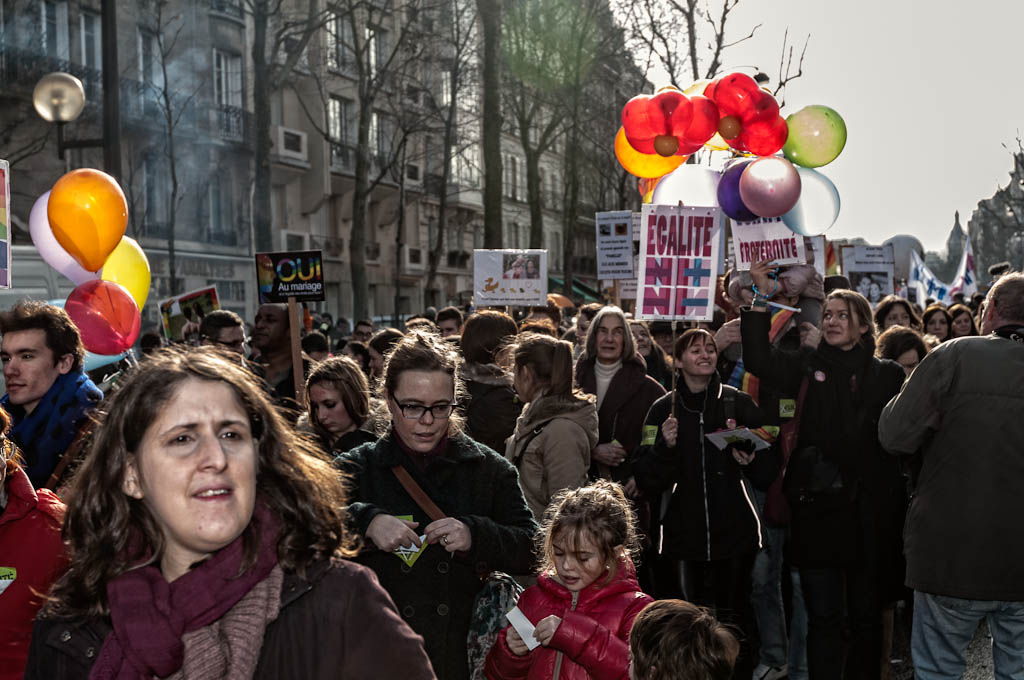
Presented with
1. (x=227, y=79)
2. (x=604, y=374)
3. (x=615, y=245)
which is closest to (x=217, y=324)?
(x=604, y=374)

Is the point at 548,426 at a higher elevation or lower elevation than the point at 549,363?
lower

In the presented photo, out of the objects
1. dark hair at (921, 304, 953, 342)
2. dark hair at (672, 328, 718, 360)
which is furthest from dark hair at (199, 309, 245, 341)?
dark hair at (921, 304, 953, 342)

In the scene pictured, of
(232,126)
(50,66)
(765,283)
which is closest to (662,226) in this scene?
(765,283)

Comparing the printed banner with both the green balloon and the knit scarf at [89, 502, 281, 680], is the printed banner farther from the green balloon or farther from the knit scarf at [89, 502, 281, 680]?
the knit scarf at [89, 502, 281, 680]

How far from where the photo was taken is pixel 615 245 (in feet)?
45.3

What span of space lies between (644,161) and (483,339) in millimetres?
2434

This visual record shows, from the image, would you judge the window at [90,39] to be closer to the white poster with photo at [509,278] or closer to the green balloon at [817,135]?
the white poster with photo at [509,278]

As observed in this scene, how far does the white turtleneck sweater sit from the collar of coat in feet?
10.1

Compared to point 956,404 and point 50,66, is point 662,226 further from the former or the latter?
point 50,66

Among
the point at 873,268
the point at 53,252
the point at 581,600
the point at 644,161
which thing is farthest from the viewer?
the point at 873,268

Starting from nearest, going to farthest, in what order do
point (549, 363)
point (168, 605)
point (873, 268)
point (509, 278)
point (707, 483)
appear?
point (168, 605) < point (549, 363) < point (707, 483) < point (509, 278) < point (873, 268)

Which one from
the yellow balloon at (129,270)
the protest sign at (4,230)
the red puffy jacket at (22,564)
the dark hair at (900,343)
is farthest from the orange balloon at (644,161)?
the red puffy jacket at (22,564)

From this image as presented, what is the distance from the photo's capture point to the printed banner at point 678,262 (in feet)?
22.4

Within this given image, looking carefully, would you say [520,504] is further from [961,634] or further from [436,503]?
[961,634]
